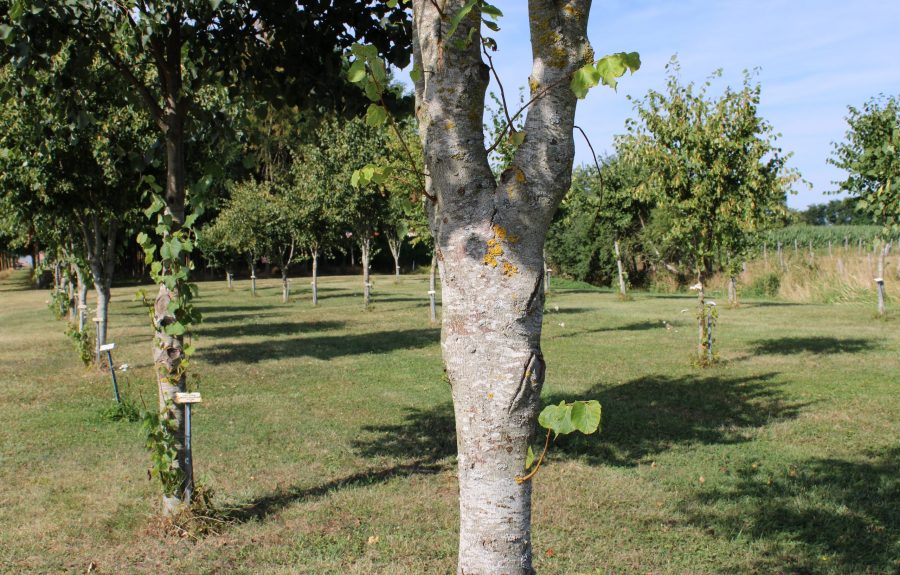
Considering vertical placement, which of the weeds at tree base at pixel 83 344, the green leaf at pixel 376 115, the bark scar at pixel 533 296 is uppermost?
the green leaf at pixel 376 115

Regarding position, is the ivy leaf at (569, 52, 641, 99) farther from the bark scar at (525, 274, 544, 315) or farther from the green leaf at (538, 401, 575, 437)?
the green leaf at (538, 401, 575, 437)

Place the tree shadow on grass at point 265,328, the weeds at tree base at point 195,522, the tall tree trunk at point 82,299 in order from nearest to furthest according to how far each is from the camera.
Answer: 1. the weeds at tree base at point 195,522
2. the tall tree trunk at point 82,299
3. the tree shadow on grass at point 265,328

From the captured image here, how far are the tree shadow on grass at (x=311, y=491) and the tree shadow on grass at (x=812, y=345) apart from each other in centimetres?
883

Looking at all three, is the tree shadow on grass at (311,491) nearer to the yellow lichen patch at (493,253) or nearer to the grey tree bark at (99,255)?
the yellow lichen patch at (493,253)

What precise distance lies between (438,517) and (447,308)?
3497 mm

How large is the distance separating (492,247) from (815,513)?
14.4 ft

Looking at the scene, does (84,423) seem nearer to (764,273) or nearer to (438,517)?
(438,517)

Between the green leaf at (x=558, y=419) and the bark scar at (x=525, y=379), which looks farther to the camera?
the bark scar at (x=525, y=379)

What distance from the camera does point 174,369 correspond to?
4.99 metres

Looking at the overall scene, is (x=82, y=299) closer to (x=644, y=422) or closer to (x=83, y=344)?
(x=83, y=344)

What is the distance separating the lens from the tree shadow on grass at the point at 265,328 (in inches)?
699

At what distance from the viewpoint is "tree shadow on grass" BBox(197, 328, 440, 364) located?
45.8 feet

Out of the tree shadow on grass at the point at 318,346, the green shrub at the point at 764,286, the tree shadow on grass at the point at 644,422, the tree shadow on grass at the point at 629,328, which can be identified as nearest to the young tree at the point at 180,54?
the tree shadow on grass at the point at 644,422

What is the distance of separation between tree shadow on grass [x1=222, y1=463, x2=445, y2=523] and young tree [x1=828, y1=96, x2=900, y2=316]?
4563 mm
